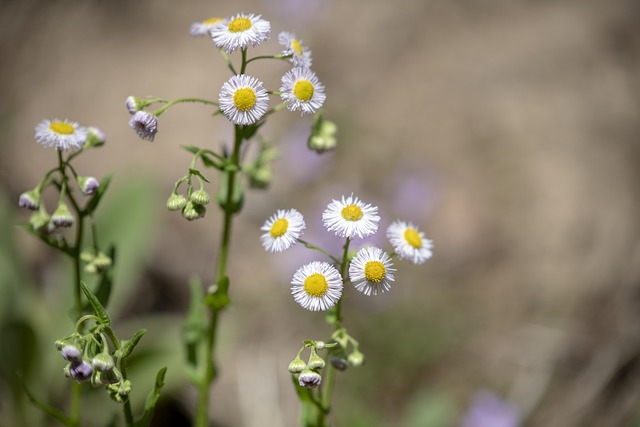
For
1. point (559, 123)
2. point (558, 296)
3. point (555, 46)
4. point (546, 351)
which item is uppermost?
point (555, 46)

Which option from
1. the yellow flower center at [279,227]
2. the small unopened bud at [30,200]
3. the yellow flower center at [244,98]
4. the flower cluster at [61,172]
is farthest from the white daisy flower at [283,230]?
the small unopened bud at [30,200]

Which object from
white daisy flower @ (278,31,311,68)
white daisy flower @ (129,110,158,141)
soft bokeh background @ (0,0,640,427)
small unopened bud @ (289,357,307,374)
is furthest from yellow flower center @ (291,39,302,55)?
soft bokeh background @ (0,0,640,427)

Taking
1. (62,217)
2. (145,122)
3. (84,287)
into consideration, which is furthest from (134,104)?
(84,287)

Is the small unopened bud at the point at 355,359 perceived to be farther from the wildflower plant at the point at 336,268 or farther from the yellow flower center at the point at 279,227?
the yellow flower center at the point at 279,227

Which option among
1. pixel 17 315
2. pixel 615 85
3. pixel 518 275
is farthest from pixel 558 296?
pixel 17 315

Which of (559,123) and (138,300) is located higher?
(559,123)

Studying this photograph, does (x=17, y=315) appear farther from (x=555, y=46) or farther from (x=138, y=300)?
(x=555, y=46)
